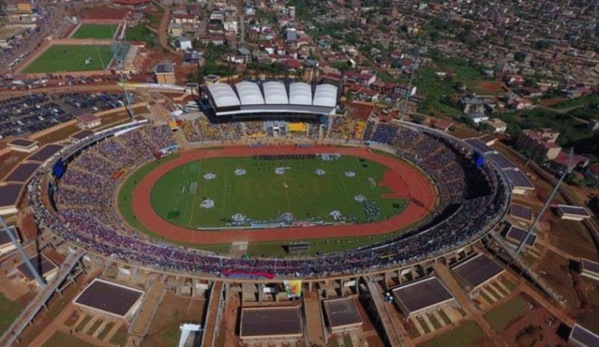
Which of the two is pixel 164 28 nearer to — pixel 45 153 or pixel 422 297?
pixel 45 153

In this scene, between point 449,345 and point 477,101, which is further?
point 477,101

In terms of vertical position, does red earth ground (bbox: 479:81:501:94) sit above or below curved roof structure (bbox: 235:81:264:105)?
below

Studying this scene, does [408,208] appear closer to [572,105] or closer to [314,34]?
[572,105]

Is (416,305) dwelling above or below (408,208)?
above

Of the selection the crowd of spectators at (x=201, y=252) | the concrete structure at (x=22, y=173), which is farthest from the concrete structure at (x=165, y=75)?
the concrete structure at (x=22, y=173)

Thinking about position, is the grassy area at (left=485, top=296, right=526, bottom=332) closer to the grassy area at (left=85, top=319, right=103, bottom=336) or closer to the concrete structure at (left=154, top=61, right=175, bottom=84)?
the grassy area at (left=85, top=319, right=103, bottom=336)

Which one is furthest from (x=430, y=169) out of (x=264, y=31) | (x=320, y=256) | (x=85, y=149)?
(x=264, y=31)

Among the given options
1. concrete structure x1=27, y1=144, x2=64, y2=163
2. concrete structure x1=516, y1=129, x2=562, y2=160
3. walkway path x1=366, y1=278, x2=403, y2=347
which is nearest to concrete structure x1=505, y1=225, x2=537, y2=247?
walkway path x1=366, y1=278, x2=403, y2=347

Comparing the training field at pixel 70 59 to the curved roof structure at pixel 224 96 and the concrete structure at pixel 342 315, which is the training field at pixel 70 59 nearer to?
the curved roof structure at pixel 224 96
